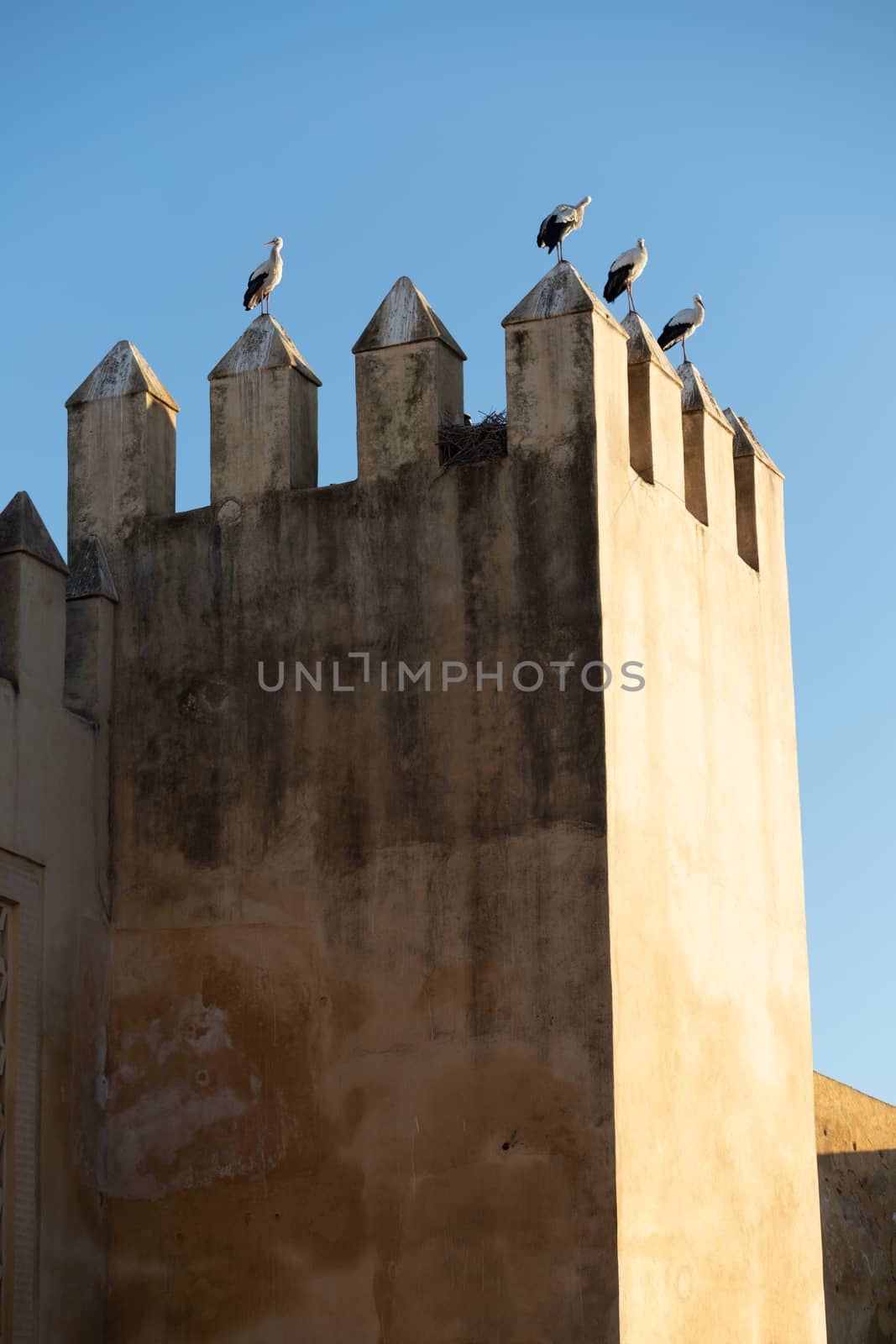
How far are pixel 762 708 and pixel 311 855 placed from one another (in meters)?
3.01

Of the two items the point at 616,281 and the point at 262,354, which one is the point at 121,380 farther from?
the point at 616,281

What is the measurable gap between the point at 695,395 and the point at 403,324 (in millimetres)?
1968

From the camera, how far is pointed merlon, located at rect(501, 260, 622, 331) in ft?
36.2

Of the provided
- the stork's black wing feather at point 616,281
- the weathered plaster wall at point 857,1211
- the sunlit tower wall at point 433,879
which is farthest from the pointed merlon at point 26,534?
the weathered plaster wall at point 857,1211

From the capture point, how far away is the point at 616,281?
506 inches

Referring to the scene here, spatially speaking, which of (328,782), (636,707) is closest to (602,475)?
(636,707)

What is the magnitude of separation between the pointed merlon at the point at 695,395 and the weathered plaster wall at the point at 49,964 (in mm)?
3613

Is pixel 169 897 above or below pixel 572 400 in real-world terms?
below

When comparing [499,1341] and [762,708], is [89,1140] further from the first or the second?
[762,708]

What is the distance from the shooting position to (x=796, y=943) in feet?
41.3

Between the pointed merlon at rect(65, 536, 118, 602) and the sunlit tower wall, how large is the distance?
3.3 inches

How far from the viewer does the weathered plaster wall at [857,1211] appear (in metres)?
14.4

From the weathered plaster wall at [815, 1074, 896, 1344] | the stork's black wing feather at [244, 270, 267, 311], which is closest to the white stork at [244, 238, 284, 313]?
the stork's black wing feather at [244, 270, 267, 311]

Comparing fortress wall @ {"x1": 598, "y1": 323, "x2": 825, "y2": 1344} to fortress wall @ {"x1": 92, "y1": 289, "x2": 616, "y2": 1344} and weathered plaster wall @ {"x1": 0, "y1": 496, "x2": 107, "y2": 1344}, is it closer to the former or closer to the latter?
fortress wall @ {"x1": 92, "y1": 289, "x2": 616, "y2": 1344}
